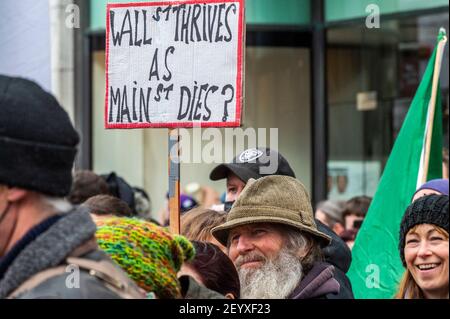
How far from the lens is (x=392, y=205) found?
6.19 m

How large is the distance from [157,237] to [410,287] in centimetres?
194

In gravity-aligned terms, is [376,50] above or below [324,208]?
above

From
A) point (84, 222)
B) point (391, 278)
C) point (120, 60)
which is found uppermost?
point (120, 60)

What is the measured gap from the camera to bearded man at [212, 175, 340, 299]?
4027mm

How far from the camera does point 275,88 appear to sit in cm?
1166

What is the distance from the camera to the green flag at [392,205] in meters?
5.70

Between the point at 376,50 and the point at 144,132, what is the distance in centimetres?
271

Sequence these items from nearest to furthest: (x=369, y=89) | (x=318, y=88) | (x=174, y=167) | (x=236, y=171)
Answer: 1. (x=174, y=167)
2. (x=236, y=171)
3. (x=369, y=89)
4. (x=318, y=88)

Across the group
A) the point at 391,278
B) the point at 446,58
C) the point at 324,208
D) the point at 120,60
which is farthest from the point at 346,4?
the point at 120,60

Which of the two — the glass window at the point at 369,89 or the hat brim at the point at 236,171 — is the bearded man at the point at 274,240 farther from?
the glass window at the point at 369,89

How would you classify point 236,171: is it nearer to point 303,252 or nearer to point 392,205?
point 303,252

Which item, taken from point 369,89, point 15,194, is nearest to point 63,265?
point 15,194
